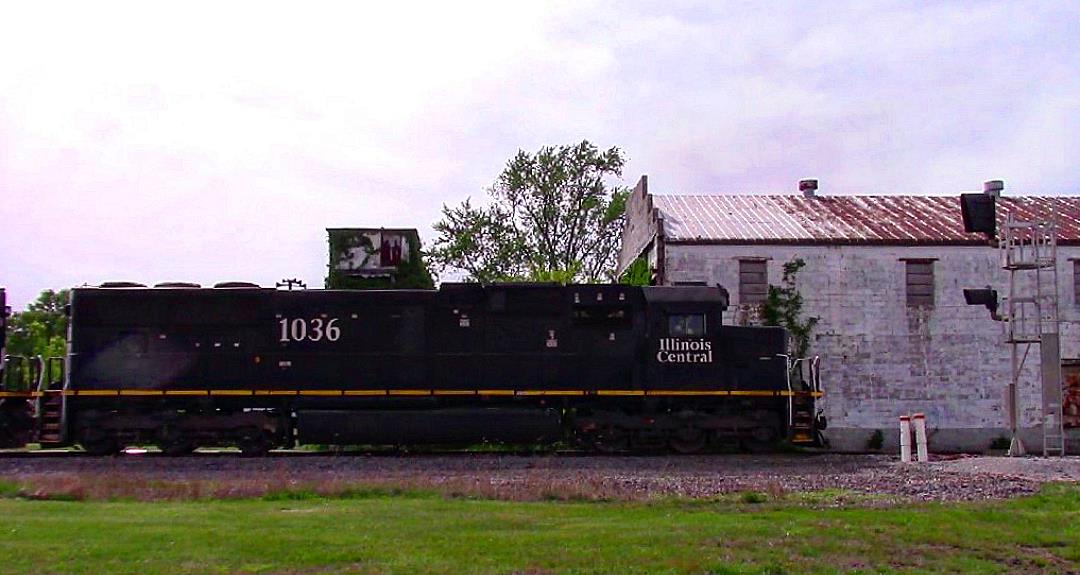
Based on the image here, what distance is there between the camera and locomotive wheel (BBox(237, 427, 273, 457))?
71.1ft

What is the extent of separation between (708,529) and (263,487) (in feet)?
21.4

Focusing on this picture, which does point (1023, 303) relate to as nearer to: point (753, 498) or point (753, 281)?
point (753, 281)

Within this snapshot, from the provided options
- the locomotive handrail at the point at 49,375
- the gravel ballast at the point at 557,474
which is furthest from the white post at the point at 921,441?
the locomotive handrail at the point at 49,375

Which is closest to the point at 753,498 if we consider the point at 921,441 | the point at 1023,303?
the point at 921,441

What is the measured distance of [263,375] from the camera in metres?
22.0

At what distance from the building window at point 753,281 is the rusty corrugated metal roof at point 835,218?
648 millimetres

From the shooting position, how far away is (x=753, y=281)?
3053cm

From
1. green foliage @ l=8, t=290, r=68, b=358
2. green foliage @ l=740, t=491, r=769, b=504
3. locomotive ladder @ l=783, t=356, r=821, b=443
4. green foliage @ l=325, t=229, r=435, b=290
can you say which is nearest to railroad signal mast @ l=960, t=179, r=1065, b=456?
locomotive ladder @ l=783, t=356, r=821, b=443

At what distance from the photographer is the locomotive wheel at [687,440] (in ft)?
73.4

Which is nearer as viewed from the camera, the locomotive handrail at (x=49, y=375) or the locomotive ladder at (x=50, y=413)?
the locomotive ladder at (x=50, y=413)

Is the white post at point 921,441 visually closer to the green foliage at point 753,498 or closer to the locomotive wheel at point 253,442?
the green foliage at point 753,498

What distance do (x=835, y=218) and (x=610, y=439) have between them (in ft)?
45.3

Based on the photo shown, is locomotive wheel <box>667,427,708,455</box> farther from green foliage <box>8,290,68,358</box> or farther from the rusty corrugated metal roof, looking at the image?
green foliage <box>8,290,68,358</box>

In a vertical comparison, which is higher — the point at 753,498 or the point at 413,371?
the point at 413,371
